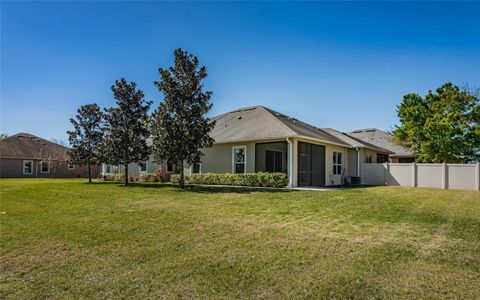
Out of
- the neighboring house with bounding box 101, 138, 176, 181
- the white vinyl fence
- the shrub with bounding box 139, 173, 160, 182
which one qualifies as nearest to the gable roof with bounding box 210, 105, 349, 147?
the white vinyl fence

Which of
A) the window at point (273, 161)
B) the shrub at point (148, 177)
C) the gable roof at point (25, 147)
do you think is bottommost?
the shrub at point (148, 177)

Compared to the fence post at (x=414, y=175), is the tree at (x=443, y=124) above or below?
above

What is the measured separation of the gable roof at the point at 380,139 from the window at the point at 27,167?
3741 cm


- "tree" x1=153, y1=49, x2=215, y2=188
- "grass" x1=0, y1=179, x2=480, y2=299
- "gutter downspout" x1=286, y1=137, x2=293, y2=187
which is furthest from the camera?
"gutter downspout" x1=286, y1=137, x2=293, y2=187

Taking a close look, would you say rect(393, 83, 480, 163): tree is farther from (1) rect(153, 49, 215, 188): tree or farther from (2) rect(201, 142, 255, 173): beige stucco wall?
(1) rect(153, 49, 215, 188): tree

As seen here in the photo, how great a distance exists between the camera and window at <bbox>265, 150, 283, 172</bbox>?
62.7 feet

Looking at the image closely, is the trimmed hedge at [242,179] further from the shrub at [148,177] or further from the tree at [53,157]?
the tree at [53,157]

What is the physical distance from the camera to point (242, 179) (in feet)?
56.3

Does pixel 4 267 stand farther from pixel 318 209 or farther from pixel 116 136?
pixel 116 136

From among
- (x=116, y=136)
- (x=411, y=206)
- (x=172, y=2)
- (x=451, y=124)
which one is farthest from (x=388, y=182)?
(x=116, y=136)

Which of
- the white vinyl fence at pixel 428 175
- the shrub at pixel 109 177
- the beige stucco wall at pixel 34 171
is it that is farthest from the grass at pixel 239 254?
the beige stucco wall at pixel 34 171

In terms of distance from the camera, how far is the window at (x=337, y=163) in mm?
20494

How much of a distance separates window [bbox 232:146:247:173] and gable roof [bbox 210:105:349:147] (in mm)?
810

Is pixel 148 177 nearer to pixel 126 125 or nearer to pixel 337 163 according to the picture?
pixel 126 125
